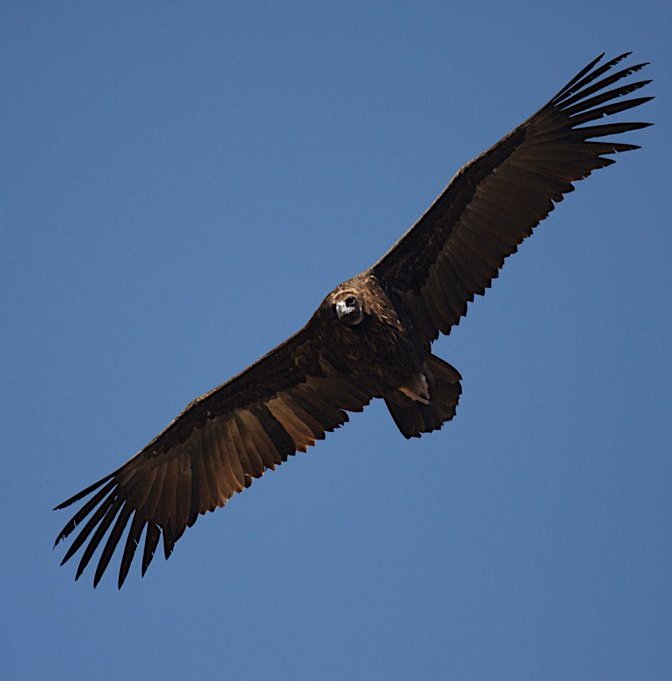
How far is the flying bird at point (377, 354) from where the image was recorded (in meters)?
12.2

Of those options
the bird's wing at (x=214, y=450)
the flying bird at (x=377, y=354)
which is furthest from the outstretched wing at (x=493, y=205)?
the bird's wing at (x=214, y=450)

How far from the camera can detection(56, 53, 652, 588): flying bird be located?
1223cm

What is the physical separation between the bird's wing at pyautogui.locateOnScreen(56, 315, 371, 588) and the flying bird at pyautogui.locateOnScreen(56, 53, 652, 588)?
0.04ft

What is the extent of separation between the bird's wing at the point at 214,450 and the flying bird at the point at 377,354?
1 cm

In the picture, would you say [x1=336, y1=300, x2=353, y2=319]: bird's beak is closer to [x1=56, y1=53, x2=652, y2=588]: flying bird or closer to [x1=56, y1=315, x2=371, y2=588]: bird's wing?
[x1=56, y1=53, x2=652, y2=588]: flying bird

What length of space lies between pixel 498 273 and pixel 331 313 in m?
1.71

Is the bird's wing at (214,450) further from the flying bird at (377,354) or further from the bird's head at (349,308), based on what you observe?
the bird's head at (349,308)

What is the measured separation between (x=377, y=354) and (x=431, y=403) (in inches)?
28.1

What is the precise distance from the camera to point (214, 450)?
1350cm

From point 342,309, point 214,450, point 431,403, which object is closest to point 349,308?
point 342,309

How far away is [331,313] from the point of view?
12.2m

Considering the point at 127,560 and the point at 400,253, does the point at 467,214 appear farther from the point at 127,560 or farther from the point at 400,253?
the point at 127,560

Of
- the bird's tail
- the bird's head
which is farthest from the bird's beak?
the bird's tail

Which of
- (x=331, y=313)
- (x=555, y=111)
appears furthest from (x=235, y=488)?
(x=555, y=111)
